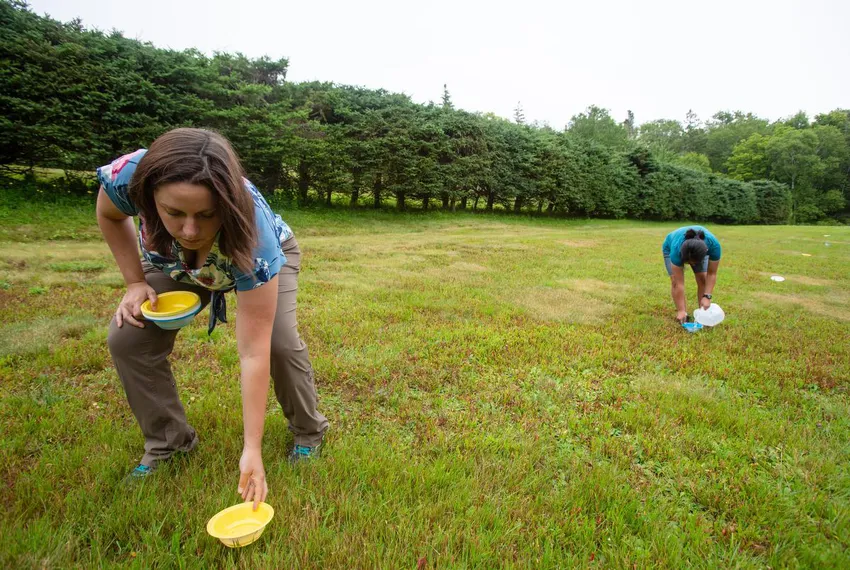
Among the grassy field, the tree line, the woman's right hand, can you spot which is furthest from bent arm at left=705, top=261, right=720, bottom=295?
the tree line

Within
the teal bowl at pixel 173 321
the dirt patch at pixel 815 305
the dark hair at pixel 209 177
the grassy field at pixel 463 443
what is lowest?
the grassy field at pixel 463 443

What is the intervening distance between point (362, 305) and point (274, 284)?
12.0ft

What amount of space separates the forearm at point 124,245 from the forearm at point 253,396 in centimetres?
83

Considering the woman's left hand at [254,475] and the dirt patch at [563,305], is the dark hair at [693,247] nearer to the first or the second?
the dirt patch at [563,305]

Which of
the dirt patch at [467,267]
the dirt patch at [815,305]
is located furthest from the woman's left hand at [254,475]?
the dirt patch at [815,305]

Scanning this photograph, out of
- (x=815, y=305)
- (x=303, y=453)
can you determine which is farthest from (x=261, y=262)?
(x=815, y=305)

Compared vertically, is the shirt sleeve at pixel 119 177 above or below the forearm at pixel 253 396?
above

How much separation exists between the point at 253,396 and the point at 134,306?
0.77m

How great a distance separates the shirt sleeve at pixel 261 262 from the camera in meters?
1.61

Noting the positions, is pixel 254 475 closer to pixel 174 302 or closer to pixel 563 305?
pixel 174 302

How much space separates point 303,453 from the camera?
7.39 feet

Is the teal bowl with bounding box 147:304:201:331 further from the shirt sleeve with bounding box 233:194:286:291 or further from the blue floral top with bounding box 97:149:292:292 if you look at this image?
the shirt sleeve with bounding box 233:194:286:291

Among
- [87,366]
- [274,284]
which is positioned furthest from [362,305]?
[274,284]

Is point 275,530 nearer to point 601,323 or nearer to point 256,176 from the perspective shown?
point 601,323
